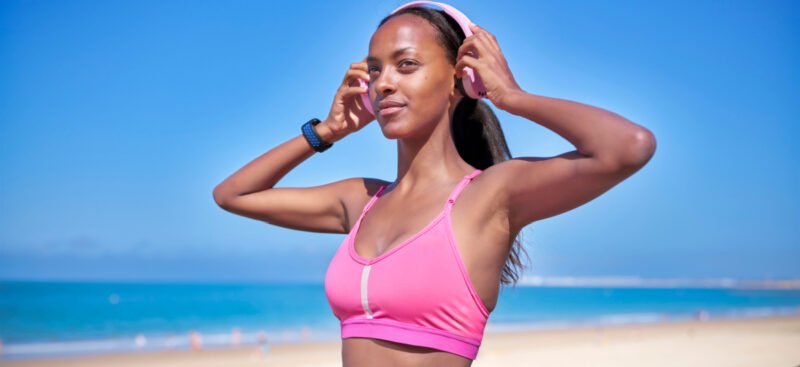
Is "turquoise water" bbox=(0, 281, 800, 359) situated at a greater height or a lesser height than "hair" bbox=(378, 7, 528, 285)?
greater

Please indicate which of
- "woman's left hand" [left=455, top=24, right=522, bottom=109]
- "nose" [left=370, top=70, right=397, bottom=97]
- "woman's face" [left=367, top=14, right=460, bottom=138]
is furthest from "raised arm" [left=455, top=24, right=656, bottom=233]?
"nose" [left=370, top=70, right=397, bottom=97]

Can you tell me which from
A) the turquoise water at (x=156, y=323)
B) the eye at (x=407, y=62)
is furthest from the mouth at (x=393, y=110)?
the turquoise water at (x=156, y=323)

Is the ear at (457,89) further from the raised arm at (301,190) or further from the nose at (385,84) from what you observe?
the raised arm at (301,190)

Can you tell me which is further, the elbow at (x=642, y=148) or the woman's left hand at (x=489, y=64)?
the woman's left hand at (x=489, y=64)

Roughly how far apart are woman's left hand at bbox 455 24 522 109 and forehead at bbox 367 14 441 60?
105 mm

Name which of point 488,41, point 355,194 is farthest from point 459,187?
point 355,194

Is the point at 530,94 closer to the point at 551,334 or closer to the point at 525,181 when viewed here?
the point at 525,181

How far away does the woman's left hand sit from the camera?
A: 2.18m

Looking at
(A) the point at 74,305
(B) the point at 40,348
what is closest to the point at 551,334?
(B) the point at 40,348

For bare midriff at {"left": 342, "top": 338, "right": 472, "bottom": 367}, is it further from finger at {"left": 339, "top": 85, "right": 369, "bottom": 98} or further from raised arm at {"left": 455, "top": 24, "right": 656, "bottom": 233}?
finger at {"left": 339, "top": 85, "right": 369, "bottom": 98}

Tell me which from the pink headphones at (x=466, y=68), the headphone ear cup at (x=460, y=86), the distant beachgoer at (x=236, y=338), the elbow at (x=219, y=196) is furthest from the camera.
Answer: the distant beachgoer at (x=236, y=338)

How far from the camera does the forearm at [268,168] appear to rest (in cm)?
293

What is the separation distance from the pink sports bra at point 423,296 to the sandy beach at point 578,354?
496 inches

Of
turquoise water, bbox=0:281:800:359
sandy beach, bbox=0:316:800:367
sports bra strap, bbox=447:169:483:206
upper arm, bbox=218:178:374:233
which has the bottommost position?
sports bra strap, bbox=447:169:483:206
